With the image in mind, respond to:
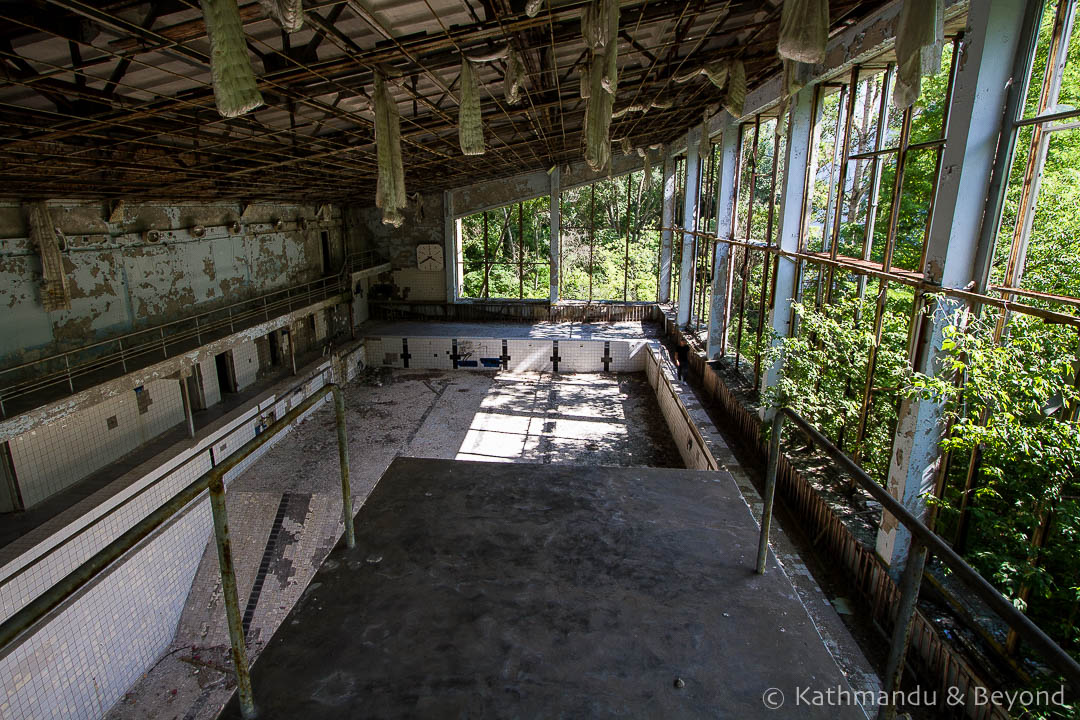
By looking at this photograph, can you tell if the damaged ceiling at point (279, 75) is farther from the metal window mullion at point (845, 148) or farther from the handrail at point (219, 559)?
the handrail at point (219, 559)

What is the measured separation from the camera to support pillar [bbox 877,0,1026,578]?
4195 millimetres

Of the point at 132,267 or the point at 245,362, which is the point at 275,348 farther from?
the point at 132,267

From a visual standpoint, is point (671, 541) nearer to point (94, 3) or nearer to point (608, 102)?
point (608, 102)

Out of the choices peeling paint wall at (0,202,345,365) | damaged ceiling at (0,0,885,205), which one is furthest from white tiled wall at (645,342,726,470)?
peeling paint wall at (0,202,345,365)

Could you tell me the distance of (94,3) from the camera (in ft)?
12.3

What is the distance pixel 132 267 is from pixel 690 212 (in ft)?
40.4

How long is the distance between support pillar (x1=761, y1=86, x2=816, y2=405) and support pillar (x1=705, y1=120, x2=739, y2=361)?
2966 millimetres

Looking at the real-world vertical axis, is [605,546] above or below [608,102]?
below

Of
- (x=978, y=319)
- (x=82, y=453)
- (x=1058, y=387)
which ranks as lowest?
(x=82, y=453)

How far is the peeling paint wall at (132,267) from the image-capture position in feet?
25.8

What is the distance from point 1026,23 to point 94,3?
647cm

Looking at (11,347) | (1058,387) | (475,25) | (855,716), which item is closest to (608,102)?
(475,25)

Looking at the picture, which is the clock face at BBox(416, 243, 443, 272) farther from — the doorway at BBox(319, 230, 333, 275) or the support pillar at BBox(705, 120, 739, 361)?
the support pillar at BBox(705, 120, 739, 361)

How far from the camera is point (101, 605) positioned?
6.80m
